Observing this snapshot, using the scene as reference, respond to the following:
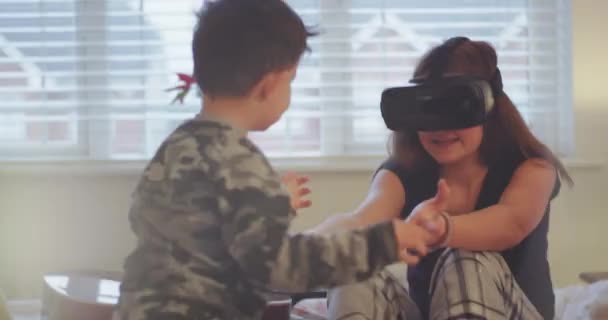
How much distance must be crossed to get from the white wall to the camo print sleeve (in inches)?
46.2

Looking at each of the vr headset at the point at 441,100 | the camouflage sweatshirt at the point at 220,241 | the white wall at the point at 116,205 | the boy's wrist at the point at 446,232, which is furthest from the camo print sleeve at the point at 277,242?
the white wall at the point at 116,205

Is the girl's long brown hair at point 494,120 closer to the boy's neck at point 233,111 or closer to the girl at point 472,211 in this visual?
the girl at point 472,211

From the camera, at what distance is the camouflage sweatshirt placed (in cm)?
99

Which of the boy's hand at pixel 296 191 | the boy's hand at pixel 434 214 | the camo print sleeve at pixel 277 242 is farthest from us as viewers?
the boy's hand at pixel 296 191

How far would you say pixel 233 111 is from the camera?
1.08 metres

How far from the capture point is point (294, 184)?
1.28 meters

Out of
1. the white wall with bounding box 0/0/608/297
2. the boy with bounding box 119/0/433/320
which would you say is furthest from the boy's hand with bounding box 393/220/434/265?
the white wall with bounding box 0/0/608/297

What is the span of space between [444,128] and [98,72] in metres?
1.14

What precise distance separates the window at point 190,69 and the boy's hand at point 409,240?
1.18m

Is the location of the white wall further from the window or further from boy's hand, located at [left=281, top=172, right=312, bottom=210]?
boy's hand, located at [left=281, top=172, right=312, bottom=210]

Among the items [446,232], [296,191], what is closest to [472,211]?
[446,232]

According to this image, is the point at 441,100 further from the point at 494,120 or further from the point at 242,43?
the point at 242,43

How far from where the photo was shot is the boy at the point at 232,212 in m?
1.00

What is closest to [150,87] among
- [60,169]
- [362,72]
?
[60,169]
